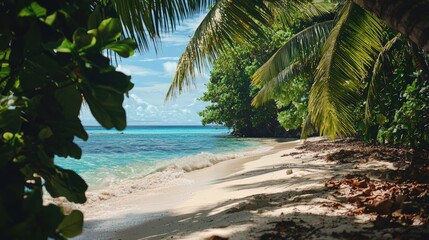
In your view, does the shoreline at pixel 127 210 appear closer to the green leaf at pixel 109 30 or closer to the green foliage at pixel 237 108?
the green leaf at pixel 109 30

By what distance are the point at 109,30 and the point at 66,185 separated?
33 centimetres

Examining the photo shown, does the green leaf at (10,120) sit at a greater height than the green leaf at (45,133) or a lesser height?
greater

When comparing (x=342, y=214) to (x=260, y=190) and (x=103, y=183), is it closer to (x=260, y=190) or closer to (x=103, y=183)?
(x=260, y=190)

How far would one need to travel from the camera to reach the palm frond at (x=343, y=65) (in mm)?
4828

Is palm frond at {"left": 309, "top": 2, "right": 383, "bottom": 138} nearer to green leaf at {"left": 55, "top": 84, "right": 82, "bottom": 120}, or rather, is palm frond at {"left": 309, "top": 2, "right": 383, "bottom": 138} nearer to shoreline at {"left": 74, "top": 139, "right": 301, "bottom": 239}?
shoreline at {"left": 74, "top": 139, "right": 301, "bottom": 239}

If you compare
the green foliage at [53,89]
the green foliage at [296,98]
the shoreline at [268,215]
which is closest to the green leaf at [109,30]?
the green foliage at [53,89]

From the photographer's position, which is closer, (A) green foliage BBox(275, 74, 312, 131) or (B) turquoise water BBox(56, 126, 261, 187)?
(A) green foliage BBox(275, 74, 312, 131)

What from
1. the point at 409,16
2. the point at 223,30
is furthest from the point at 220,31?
the point at 409,16

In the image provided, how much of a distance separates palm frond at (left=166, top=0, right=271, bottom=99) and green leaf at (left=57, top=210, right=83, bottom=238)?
12.1ft

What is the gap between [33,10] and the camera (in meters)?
0.66

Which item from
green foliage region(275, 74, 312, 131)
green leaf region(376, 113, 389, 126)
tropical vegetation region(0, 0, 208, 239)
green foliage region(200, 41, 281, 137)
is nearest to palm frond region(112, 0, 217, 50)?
tropical vegetation region(0, 0, 208, 239)

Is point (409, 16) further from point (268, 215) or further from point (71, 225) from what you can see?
point (268, 215)

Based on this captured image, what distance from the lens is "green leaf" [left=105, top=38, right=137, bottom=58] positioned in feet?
2.31

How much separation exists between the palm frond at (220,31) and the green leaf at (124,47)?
3.52 metres
